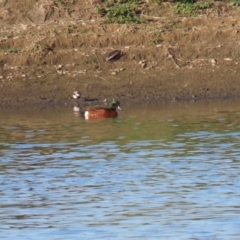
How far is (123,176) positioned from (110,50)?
9.85m

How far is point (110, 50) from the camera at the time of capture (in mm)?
21359

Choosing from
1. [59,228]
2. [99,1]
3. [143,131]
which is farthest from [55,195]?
[99,1]

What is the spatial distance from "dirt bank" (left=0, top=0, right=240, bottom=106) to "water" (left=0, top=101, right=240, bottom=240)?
204cm

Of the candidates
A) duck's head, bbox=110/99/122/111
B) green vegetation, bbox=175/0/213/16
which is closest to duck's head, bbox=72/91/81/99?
duck's head, bbox=110/99/122/111

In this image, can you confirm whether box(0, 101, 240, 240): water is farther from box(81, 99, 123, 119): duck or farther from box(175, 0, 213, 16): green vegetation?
box(175, 0, 213, 16): green vegetation

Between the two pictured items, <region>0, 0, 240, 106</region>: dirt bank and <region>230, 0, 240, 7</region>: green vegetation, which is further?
<region>230, 0, 240, 7</region>: green vegetation

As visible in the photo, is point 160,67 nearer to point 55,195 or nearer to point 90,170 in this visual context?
point 90,170

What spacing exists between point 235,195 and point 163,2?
512 inches

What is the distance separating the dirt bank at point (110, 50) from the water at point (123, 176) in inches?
80.3

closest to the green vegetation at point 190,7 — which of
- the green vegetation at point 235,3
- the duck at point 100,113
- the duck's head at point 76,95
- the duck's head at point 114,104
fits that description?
the green vegetation at point 235,3

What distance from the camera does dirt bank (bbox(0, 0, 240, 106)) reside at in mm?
20438

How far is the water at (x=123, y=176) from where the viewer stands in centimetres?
912

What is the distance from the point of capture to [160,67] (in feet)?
69.2

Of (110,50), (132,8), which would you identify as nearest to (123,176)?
(110,50)
